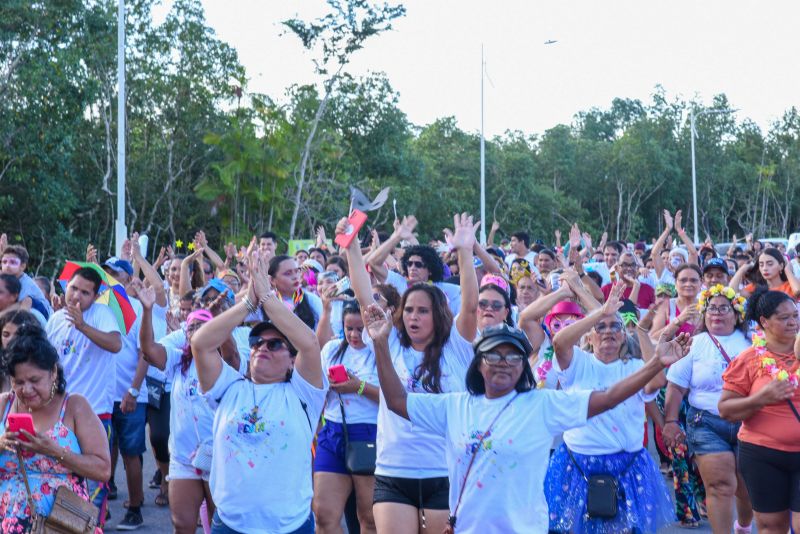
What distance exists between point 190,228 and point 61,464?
93.8ft

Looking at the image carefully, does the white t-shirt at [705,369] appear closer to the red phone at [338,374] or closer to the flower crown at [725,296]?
the flower crown at [725,296]

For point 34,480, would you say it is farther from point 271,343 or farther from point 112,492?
point 112,492

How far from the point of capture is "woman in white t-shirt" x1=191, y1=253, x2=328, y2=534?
4871mm

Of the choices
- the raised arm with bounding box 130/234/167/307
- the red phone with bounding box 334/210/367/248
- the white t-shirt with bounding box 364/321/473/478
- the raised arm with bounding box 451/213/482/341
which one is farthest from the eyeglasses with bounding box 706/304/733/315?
the raised arm with bounding box 130/234/167/307

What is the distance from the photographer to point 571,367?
6.39 m

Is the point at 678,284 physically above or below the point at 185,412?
above

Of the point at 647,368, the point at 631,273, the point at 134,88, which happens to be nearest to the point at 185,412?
the point at 647,368

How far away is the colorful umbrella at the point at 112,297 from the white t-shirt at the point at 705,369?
3947 mm

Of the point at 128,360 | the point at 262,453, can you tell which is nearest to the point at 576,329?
the point at 262,453

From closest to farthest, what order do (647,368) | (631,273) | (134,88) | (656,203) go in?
1. (647,368)
2. (631,273)
3. (134,88)
4. (656,203)

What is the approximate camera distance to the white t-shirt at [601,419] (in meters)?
6.35

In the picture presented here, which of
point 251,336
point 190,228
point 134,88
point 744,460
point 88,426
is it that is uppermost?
point 134,88

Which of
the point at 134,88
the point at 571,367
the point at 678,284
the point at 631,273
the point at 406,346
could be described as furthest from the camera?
the point at 134,88

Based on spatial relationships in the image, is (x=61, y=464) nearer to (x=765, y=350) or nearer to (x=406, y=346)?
(x=406, y=346)
